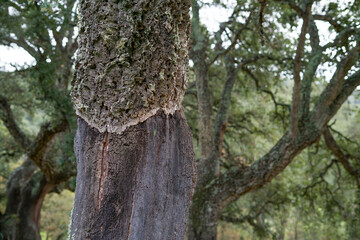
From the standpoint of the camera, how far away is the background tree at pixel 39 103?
251 inches

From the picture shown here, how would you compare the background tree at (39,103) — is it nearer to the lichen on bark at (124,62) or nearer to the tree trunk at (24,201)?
the tree trunk at (24,201)

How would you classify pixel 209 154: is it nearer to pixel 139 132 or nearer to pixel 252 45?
pixel 252 45

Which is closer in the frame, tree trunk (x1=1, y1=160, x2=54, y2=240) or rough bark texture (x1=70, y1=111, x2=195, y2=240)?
rough bark texture (x1=70, y1=111, x2=195, y2=240)

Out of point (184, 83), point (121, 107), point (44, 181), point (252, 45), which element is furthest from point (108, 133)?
point (44, 181)

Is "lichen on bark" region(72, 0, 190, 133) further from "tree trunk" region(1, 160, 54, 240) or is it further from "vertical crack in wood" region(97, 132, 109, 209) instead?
"tree trunk" region(1, 160, 54, 240)

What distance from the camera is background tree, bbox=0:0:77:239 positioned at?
6.38 metres

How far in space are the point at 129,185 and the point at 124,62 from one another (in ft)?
2.48

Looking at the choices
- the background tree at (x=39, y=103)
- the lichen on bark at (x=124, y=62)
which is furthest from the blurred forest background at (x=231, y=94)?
the lichen on bark at (x=124, y=62)

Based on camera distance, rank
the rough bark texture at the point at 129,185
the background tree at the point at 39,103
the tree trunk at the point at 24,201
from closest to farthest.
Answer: the rough bark texture at the point at 129,185 < the background tree at the point at 39,103 < the tree trunk at the point at 24,201

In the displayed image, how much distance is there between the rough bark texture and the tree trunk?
9.15 meters

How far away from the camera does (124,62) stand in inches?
77.7

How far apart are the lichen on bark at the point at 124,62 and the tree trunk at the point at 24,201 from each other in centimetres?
924

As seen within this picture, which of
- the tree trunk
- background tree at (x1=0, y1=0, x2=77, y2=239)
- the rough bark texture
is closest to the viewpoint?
the rough bark texture

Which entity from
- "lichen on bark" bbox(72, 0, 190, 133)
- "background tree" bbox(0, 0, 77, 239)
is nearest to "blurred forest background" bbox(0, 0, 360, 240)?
"background tree" bbox(0, 0, 77, 239)
